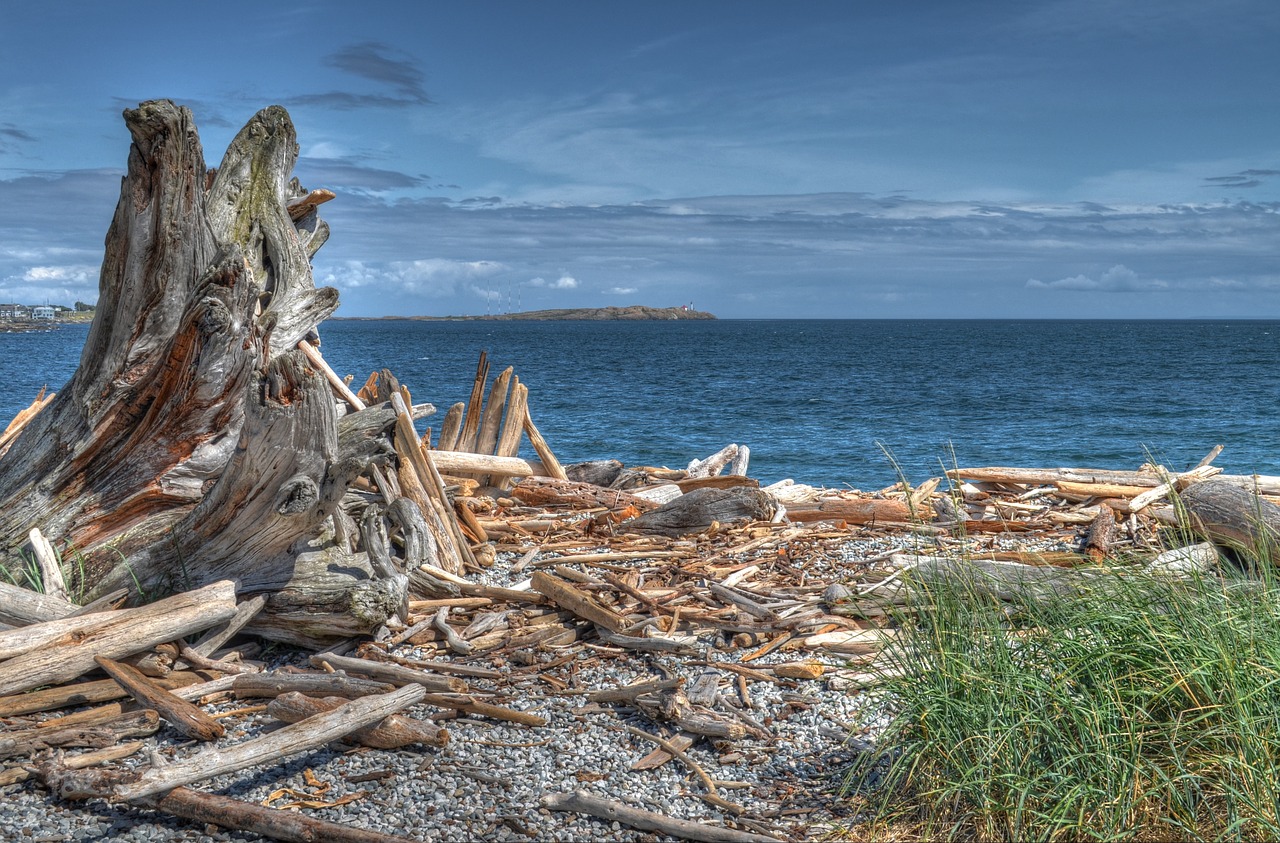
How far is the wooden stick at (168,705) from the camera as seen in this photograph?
17.5 feet

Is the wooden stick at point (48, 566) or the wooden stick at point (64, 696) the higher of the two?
the wooden stick at point (48, 566)

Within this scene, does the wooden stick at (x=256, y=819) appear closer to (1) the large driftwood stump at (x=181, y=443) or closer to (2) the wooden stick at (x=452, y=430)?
(1) the large driftwood stump at (x=181, y=443)

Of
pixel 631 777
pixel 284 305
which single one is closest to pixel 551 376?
pixel 284 305

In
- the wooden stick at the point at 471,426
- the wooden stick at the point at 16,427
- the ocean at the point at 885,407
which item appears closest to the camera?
the wooden stick at the point at 16,427

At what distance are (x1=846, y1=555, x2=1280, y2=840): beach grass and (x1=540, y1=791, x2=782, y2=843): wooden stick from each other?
21.4 inches

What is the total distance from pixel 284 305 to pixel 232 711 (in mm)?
4314

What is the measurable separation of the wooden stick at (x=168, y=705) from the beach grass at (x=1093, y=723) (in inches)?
137

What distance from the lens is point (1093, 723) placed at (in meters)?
4.01

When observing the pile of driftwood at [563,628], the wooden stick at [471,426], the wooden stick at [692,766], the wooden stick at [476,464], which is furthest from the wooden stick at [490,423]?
the wooden stick at [692,766]

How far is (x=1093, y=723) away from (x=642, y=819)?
1948 millimetres

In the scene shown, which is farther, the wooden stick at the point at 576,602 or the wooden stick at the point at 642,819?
the wooden stick at the point at 576,602

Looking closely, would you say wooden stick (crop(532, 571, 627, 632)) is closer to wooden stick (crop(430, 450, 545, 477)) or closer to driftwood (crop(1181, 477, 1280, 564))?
wooden stick (crop(430, 450, 545, 477))

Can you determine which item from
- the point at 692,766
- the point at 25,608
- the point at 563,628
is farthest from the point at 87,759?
the point at 692,766

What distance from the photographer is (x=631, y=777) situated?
15.5ft
